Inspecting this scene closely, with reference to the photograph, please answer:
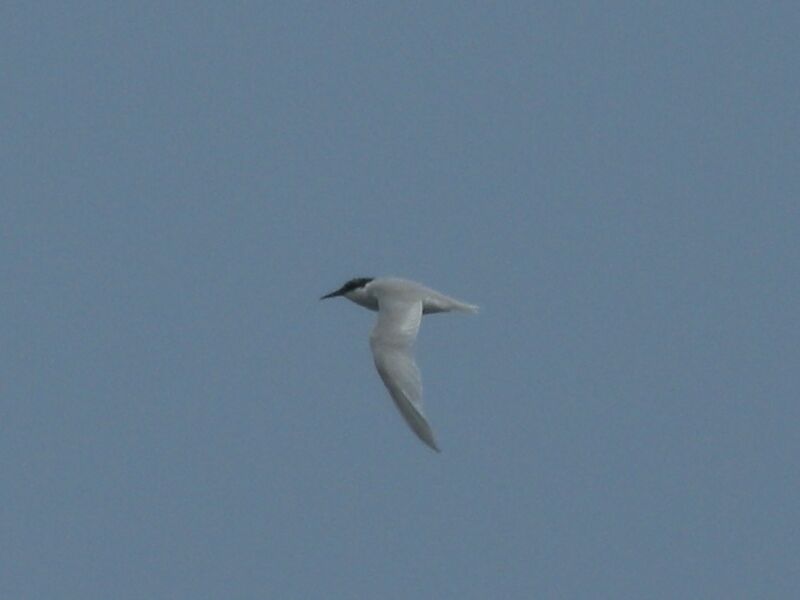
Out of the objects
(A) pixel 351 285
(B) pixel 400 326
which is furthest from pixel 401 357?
(A) pixel 351 285

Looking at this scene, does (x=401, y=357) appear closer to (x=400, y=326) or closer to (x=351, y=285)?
(x=400, y=326)

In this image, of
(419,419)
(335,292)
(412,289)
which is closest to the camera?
(419,419)

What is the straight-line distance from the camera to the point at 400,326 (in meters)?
24.7

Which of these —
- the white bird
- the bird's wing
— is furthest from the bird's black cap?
the bird's wing

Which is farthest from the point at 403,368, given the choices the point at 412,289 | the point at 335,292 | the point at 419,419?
the point at 335,292

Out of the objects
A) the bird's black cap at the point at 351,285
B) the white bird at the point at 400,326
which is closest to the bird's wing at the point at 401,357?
the white bird at the point at 400,326

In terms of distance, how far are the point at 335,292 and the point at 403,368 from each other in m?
5.58

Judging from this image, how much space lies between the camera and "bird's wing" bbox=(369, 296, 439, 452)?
22422mm

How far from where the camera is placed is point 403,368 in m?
23.3

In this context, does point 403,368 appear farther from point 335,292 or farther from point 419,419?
point 335,292

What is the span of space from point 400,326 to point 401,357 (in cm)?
115

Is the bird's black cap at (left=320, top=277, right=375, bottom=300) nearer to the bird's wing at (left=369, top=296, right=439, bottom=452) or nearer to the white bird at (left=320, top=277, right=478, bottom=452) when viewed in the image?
the white bird at (left=320, top=277, right=478, bottom=452)

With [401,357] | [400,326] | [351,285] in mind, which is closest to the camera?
[401,357]

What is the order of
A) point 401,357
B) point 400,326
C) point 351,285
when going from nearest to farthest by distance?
1. point 401,357
2. point 400,326
3. point 351,285
